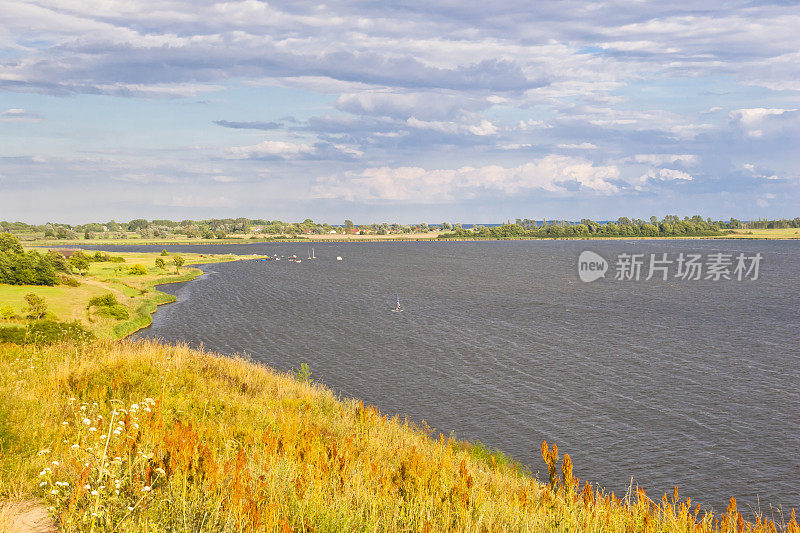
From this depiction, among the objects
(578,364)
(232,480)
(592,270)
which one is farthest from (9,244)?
(592,270)

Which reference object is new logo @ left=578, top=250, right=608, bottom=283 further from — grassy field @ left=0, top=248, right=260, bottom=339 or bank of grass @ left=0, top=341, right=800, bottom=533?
bank of grass @ left=0, top=341, right=800, bottom=533

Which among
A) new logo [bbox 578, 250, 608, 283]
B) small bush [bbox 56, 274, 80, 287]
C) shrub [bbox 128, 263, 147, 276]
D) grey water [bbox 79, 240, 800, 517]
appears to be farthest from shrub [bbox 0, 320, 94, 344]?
new logo [bbox 578, 250, 608, 283]

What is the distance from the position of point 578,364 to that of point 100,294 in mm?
63341

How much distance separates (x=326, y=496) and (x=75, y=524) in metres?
3.29

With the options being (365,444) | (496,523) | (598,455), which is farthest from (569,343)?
(496,523)

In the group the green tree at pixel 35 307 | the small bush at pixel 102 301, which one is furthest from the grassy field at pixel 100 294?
the small bush at pixel 102 301

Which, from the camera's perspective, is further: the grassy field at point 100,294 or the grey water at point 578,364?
the grassy field at point 100,294

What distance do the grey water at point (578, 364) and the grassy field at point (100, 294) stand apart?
12.4 ft

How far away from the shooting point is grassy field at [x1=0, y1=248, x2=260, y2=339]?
5791 cm

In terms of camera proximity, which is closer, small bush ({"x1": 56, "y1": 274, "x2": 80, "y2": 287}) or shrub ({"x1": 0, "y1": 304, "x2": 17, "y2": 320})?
shrub ({"x1": 0, "y1": 304, "x2": 17, "y2": 320})

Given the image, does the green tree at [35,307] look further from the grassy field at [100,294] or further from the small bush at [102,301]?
the small bush at [102,301]

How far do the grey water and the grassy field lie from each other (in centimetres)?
379

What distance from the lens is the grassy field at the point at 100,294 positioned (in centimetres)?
5791

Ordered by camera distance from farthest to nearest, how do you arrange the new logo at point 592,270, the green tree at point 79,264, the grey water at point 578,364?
the new logo at point 592,270
the green tree at point 79,264
the grey water at point 578,364
